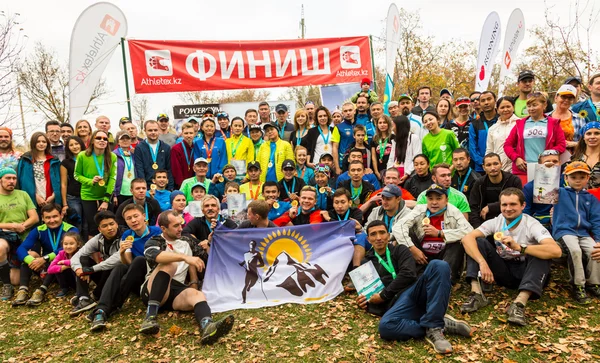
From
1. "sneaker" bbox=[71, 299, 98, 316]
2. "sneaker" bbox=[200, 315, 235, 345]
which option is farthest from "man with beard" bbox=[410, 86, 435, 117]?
"sneaker" bbox=[71, 299, 98, 316]

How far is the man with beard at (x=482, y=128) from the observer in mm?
7977

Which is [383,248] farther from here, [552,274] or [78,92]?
[78,92]

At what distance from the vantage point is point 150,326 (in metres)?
5.21

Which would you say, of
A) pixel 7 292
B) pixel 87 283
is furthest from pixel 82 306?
pixel 7 292

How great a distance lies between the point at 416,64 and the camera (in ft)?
96.6

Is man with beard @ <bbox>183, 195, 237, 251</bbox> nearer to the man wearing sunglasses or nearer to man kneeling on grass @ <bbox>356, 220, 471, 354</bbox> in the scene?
man kneeling on grass @ <bbox>356, 220, 471, 354</bbox>

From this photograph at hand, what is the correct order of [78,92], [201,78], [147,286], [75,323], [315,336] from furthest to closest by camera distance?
1. [201,78]
2. [78,92]
3. [75,323]
4. [147,286]
5. [315,336]

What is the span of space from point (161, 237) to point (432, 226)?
4055mm

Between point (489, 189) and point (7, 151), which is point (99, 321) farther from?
point (489, 189)

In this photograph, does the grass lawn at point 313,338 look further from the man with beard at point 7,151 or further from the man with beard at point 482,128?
the man with beard at point 7,151

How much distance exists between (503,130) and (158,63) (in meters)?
9.38

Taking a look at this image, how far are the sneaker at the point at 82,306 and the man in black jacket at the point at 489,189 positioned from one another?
21.1 ft

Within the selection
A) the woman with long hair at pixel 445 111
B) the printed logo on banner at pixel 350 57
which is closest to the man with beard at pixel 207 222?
the woman with long hair at pixel 445 111

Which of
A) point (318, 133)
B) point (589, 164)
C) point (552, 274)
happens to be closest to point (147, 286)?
point (318, 133)
